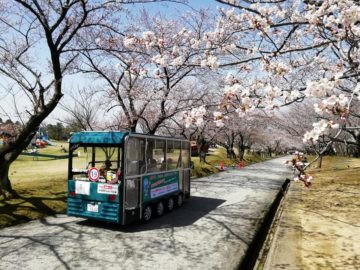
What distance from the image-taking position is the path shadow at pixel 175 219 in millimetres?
9891

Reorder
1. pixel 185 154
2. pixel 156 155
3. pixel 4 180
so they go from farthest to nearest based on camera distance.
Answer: pixel 185 154 < pixel 4 180 < pixel 156 155

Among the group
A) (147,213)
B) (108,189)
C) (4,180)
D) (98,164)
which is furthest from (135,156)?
(4,180)

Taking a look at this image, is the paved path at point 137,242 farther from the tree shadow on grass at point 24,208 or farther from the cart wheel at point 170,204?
the tree shadow on grass at point 24,208

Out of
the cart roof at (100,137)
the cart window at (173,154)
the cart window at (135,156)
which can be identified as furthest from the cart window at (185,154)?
the cart roof at (100,137)

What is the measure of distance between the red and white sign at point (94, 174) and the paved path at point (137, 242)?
129 centimetres

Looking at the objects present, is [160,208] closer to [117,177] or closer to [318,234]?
[117,177]

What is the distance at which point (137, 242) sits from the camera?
845 centimetres

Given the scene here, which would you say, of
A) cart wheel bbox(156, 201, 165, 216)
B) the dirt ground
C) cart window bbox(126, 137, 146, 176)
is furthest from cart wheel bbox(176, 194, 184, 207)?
the dirt ground

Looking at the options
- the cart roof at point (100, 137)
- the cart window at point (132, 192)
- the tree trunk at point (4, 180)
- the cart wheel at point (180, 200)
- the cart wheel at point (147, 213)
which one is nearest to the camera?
the cart roof at point (100, 137)

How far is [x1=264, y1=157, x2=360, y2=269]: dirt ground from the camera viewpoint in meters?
7.05

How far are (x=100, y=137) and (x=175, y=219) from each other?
3.45 meters

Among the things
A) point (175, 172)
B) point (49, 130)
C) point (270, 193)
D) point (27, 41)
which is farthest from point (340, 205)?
point (49, 130)

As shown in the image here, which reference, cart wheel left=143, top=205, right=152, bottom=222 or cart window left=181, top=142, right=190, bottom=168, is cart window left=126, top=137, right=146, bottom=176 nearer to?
cart wheel left=143, top=205, right=152, bottom=222

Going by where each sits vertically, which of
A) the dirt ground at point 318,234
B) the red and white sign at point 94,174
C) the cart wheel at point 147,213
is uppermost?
the red and white sign at point 94,174
